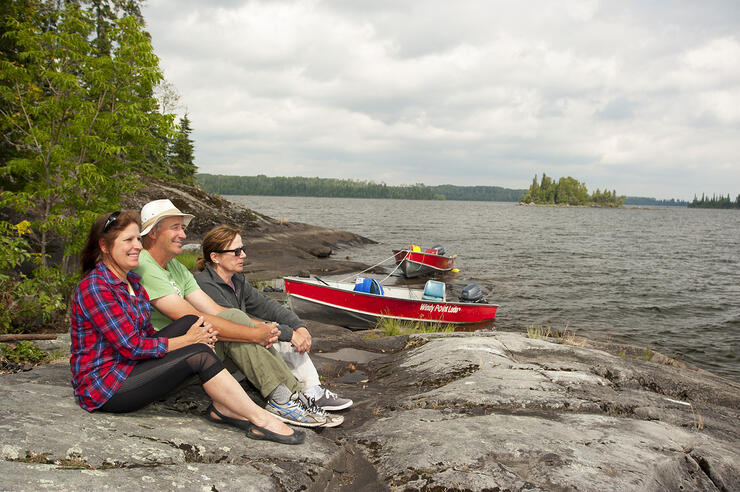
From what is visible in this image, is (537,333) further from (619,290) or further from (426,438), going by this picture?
(619,290)

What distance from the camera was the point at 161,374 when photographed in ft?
11.5

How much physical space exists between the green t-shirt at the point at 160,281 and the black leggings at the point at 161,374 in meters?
0.66

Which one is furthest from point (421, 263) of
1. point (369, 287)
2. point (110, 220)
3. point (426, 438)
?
point (110, 220)

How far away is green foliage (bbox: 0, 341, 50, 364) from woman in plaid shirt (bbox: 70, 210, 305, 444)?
2.65 m

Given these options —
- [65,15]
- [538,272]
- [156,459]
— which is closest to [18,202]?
[65,15]

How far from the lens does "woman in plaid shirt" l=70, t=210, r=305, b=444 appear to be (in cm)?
337

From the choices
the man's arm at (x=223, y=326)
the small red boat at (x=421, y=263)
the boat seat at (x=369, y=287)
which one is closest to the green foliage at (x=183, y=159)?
the small red boat at (x=421, y=263)

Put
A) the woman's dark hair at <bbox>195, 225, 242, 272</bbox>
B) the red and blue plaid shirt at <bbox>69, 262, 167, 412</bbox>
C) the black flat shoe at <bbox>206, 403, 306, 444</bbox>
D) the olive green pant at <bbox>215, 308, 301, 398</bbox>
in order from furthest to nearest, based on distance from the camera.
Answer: the woman's dark hair at <bbox>195, 225, 242, 272</bbox> → the olive green pant at <bbox>215, 308, 301, 398</bbox> → the black flat shoe at <bbox>206, 403, 306, 444</bbox> → the red and blue plaid shirt at <bbox>69, 262, 167, 412</bbox>

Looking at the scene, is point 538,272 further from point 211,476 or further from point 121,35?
point 211,476

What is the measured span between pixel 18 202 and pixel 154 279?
200 inches

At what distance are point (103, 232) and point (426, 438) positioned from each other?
120 inches

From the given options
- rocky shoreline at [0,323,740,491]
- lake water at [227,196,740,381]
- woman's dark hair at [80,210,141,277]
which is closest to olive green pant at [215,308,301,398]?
rocky shoreline at [0,323,740,491]

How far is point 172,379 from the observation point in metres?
3.57

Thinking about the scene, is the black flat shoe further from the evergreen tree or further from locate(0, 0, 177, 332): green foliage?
the evergreen tree
